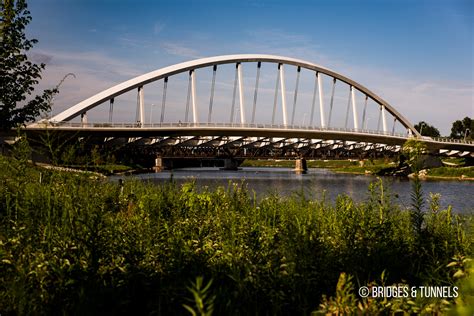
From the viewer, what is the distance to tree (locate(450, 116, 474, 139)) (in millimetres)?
131800

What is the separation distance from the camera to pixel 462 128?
5300 inches

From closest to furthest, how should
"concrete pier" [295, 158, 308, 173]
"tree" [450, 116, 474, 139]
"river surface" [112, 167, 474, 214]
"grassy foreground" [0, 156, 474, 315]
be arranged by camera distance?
"grassy foreground" [0, 156, 474, 315], "river surface" [112, 167, 474, 214], "concrete pier" [295, 158, 308, 173], "tree" [450, 116, 474, 139]

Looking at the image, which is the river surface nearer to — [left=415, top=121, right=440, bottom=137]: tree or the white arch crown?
the white arch crown

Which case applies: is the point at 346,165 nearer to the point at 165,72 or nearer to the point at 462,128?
the point at 462,128

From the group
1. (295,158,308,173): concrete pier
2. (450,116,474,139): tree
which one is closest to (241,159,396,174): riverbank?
(295,158,308,173): concrete pier

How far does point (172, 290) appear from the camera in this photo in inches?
149

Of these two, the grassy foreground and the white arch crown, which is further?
the white arch crown

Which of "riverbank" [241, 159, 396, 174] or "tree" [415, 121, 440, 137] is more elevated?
"tree" [415, 121, 440, 137]

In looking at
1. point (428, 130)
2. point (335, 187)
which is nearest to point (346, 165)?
point (428, 130)

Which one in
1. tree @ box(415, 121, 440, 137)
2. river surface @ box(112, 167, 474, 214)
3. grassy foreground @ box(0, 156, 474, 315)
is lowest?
river surface @ box(112, 167, 474, 214)

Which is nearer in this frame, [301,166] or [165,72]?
[165,72]

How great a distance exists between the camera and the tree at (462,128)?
132 metres

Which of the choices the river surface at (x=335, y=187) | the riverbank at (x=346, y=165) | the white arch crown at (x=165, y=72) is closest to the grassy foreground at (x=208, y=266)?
the river surface at (x=335, y=187)

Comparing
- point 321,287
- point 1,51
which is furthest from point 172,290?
point 1,51
